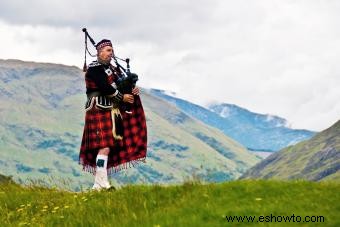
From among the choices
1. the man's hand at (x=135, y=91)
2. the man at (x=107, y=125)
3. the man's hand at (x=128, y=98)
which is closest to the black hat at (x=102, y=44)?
the man at (x=107, y=125)

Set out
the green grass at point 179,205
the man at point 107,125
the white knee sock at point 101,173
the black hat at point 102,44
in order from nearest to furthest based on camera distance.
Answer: the green grass at point 179,205, the white knee sock at point 101,173, the man at point 107,125, the black hat at point 102,44

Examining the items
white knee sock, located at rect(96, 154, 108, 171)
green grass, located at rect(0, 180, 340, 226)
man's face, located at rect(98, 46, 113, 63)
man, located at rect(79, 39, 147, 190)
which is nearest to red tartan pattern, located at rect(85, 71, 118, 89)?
man, located at rect(79, 39, 147, 190)

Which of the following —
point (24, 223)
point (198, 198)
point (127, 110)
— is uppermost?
Result: point (127, 110)

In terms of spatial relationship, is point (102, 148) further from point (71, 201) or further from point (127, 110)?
point (71, 201)

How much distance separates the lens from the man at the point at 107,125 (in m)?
15.4

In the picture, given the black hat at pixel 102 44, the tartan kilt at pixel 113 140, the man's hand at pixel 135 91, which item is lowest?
the tartan kilt at pixel 113 140

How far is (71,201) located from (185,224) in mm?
4045

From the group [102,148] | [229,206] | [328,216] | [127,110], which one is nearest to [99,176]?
[102,148]

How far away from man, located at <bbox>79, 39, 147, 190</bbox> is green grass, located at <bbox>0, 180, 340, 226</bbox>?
2222mm

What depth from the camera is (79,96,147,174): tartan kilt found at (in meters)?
15.5

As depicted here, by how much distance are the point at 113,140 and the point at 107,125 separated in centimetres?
41

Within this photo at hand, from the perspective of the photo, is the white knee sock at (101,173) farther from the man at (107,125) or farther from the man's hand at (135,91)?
the man's hand at (135,91)

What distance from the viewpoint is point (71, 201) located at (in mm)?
12531

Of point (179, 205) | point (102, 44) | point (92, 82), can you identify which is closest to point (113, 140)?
point (92, 82)
